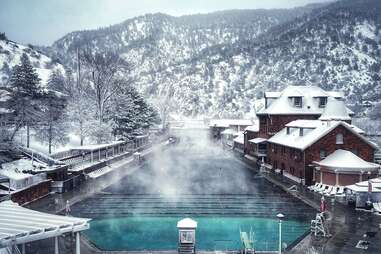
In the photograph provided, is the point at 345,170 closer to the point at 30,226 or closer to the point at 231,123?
the point at 30,226

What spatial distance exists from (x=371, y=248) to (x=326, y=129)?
2156cm

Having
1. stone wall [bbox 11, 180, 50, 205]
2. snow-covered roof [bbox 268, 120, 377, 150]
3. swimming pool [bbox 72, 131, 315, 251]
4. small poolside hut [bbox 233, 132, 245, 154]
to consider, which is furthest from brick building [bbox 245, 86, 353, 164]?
stone wall [bbox 11, 180, 50, 205]

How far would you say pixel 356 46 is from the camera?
578ft

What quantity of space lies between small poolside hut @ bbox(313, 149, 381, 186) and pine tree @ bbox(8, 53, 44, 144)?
33.9 m

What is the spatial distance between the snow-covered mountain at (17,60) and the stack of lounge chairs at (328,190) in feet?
394

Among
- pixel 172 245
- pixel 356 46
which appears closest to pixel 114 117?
pixel 172 245

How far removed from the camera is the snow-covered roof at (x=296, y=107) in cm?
5455

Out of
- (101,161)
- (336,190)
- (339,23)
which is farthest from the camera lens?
(339,23)

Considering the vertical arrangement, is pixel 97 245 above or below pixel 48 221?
below

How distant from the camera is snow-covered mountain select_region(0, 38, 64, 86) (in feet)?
469

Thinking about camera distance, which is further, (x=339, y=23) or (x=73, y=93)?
(x=339, y=23)

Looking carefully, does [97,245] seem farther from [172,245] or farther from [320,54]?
[320,54]

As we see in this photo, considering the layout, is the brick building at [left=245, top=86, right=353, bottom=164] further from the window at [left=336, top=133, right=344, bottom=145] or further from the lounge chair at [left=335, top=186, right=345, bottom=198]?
the lounge chair at [left=335, top=186, right=345, bottom=198]

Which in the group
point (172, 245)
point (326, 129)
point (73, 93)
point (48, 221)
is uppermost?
point (73, 93)
